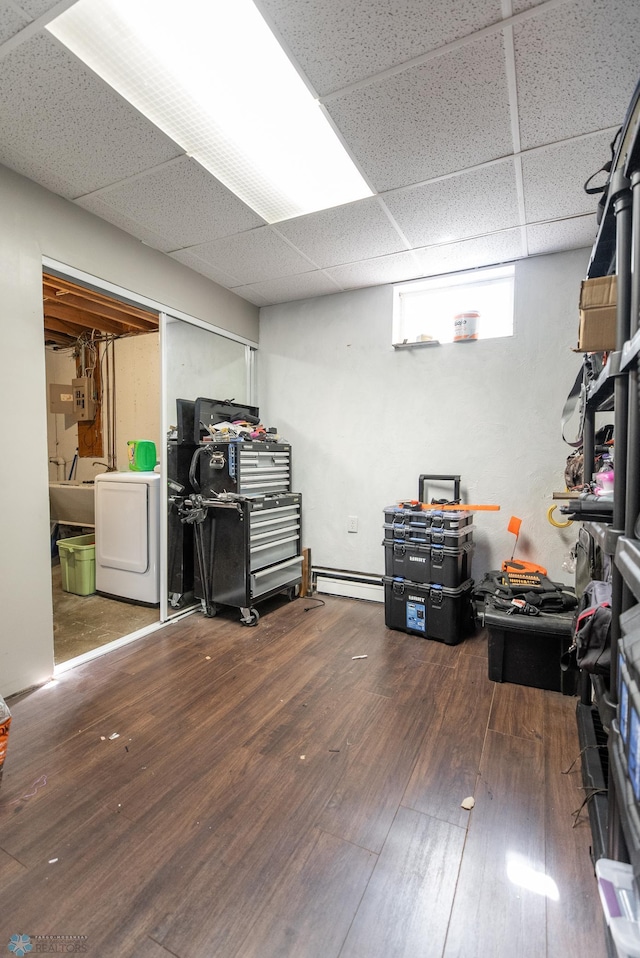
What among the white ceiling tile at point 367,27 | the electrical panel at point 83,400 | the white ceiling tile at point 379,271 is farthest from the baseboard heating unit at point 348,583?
the electrical panel at point 83,400

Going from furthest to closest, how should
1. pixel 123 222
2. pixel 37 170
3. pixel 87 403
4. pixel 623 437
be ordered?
pixel 87 403 < pixel 123 222 < pixel 37 170 < pixel 623 437

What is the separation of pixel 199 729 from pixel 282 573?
5.33ft

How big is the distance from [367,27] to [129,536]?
3177 millimetres

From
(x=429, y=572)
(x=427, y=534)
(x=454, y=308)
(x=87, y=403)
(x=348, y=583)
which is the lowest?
(x=348, y=583)

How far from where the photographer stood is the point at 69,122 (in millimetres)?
1688

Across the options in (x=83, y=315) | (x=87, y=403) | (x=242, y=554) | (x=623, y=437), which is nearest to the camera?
(x=623, y=437)

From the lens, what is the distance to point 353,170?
6.64ft

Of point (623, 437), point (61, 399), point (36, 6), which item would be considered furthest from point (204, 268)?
point (623, 437)

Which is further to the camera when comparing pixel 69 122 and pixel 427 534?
pixel 427 534

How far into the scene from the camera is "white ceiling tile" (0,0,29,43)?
1.25 meters

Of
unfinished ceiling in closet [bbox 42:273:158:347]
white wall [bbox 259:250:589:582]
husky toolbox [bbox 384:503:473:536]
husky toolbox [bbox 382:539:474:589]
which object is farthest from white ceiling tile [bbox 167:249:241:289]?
husky toolbox [bbox 382:539:474:589]

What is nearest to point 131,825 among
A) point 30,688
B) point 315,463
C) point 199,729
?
point 199,729

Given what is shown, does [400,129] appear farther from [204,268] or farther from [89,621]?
[89,621]

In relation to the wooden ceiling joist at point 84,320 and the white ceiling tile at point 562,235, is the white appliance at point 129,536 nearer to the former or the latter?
the wooden ceiling joist at point 84,320
